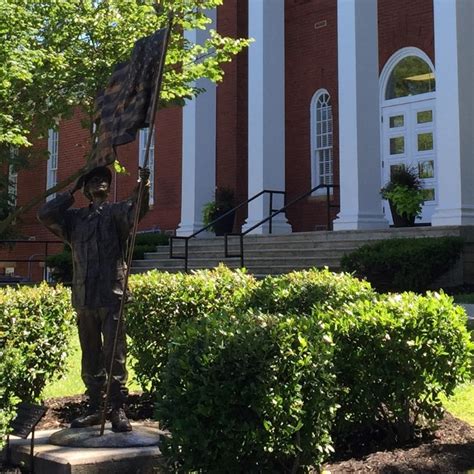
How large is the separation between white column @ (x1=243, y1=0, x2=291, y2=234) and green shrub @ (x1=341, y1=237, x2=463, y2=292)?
4.97m

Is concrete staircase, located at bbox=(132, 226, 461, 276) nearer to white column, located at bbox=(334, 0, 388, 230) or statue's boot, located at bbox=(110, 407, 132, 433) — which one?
white column, located at bbox=(334, 0, 388, 230)

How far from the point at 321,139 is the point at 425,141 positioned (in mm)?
3083

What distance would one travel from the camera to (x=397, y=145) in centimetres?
1805

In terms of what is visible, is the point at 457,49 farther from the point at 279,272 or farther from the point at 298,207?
the point at 298,207

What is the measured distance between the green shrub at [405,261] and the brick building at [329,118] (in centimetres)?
137

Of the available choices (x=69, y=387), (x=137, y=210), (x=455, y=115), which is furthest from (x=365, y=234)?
(x=137, y=210)

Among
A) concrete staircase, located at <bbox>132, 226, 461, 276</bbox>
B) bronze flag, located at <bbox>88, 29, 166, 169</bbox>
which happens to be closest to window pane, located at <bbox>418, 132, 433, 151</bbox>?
concrete staircase, located at <bbox>132, 226, 461, 276</bbox>

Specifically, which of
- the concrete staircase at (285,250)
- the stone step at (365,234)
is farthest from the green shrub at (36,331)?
the stone step at (365,234)

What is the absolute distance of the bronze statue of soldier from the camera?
482cm

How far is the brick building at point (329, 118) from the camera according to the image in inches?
515

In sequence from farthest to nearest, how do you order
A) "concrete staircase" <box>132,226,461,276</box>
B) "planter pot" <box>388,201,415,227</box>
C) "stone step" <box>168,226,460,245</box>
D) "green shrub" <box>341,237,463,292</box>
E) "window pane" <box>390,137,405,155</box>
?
"window pane" <box>390,137,405,155</box>
"planter pot" <box>388,201,415,227</box>
"concrete staircase" <box>132,226,461,276</box>
"stone step" <box>168,226,460,245</box>
"green shrub" <box>341,237,463,292</box>

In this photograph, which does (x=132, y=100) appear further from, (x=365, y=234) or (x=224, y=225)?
(x=224, y=225)

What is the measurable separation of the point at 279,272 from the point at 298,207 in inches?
232

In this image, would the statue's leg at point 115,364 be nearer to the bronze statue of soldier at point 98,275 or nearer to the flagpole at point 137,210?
the bronze statue of soldier at point 98,275
